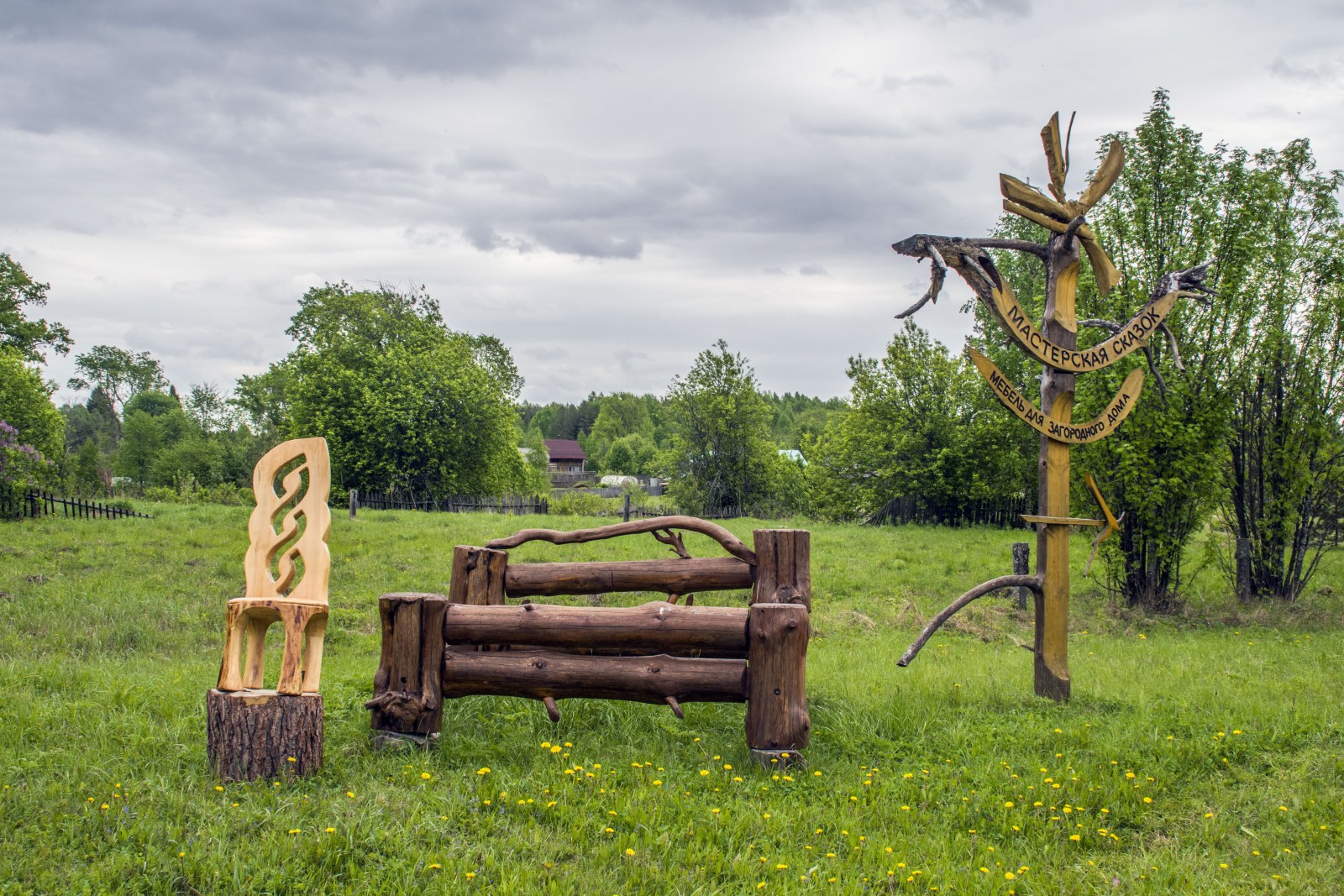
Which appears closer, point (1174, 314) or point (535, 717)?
point (535, 717)

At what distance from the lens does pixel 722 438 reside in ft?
112

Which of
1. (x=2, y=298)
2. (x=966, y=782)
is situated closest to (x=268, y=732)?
(x=966, y=782)

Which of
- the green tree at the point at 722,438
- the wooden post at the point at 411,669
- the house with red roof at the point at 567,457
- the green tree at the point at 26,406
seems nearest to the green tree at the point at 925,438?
the green tree at the point at 722,438

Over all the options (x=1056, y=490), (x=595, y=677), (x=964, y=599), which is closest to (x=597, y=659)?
(x=595, y=677)

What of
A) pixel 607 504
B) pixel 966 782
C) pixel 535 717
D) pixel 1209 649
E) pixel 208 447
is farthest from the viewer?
pixel 208 447

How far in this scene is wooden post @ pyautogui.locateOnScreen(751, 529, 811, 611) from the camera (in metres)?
6.36

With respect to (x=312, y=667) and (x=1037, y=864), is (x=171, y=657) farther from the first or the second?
(x=1037, y=864)

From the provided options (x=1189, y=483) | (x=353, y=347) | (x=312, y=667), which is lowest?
(x=312, y=667)

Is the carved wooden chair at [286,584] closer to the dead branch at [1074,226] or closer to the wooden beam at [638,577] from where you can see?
the wooden beam at [638,577]

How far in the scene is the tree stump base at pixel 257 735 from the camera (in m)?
4.90

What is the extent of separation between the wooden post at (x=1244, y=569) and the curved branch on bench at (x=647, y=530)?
9966 millimetres

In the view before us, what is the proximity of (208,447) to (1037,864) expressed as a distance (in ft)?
194

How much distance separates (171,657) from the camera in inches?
356

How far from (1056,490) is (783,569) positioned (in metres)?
2.50
